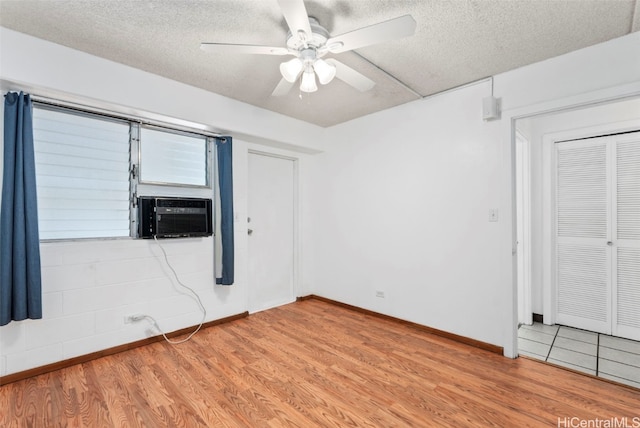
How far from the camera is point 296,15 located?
1.50 metres

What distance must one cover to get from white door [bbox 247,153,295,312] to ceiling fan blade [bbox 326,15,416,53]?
228cm

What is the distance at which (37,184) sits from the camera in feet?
7.52

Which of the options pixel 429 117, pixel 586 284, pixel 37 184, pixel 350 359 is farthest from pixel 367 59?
pixel 586 284

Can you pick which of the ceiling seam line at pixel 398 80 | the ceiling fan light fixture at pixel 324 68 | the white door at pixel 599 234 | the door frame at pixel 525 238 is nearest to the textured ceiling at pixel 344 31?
the ceiling seam line at pixel 398 80

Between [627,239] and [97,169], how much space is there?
507 centimetres

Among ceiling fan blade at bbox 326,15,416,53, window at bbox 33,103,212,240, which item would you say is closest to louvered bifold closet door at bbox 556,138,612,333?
ceiling fan blade at bbox 326,15,416,53

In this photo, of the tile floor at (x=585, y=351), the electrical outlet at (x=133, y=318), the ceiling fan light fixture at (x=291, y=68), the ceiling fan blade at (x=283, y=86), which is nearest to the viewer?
the ceiling fan light fixture at (x=291, y=68)

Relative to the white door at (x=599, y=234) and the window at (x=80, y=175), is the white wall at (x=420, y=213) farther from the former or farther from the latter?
the window at (x=80, y=175)

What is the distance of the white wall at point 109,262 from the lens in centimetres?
216

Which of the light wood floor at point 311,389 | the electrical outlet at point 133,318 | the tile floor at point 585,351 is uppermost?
the electrical outlet at point 133,318

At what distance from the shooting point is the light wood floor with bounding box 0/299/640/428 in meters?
1.80

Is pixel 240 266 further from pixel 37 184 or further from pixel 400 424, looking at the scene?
pixel 400 424

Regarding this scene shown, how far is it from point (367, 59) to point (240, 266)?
2.56 meters

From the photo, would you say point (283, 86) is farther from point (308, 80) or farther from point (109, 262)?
point (109, 262)
